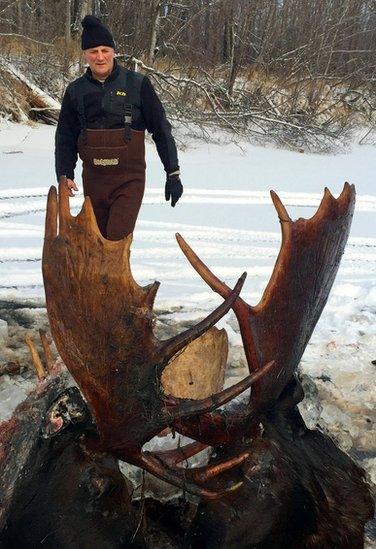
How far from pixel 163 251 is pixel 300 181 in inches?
200

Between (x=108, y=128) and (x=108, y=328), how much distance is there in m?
2.54

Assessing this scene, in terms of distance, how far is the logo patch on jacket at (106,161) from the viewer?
11.7ft

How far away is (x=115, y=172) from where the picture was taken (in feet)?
11.8

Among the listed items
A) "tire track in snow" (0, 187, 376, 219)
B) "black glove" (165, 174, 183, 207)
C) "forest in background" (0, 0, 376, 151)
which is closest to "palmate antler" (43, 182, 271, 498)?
"black glove" (165, 174, 183, 207)

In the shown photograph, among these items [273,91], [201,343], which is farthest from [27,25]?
[201,343]

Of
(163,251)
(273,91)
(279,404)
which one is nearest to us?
(279,404)

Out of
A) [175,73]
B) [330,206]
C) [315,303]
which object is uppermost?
[330,206]

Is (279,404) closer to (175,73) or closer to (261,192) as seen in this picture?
(261,192)

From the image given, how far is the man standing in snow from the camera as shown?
3490 millimetres

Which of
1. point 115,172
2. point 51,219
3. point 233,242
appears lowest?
point 233,242

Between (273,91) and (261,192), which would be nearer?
(261,192)

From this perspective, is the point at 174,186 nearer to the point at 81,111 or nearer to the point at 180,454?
the point at 81,111

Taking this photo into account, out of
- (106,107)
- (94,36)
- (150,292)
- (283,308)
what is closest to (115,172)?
(106,107)

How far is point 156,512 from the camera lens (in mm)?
1540
